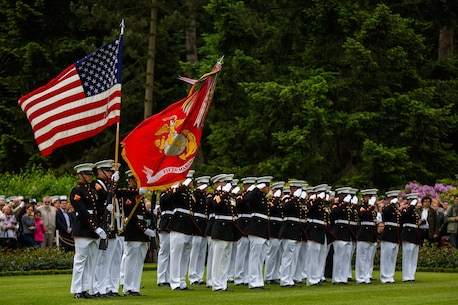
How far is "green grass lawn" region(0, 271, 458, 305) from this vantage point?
1936cm

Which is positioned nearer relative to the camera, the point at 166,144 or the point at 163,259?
the point at 166,144

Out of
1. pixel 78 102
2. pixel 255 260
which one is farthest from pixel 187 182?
pixel 78 102

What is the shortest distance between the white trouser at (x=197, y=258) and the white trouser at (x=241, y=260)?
83 cm

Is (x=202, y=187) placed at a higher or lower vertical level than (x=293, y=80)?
lower

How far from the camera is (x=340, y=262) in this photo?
25.8 metres

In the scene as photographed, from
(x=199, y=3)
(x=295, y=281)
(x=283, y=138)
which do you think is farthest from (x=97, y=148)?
(x=295, y=281)

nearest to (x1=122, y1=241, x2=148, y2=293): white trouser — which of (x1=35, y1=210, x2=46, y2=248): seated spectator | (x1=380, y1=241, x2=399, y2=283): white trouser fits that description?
(x1=380, y1=241, x2=399, y2=283): white trouser

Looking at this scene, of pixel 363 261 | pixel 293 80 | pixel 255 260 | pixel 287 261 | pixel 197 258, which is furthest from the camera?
pixel 293 80

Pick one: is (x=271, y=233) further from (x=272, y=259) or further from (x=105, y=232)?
(x=105, y=232)

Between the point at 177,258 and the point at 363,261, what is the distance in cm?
605

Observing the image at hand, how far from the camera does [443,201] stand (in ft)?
117

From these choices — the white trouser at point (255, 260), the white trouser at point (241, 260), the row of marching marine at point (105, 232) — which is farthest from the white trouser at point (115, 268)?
the white trouser at point (241, 260)

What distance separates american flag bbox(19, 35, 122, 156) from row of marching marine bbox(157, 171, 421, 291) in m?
3.14

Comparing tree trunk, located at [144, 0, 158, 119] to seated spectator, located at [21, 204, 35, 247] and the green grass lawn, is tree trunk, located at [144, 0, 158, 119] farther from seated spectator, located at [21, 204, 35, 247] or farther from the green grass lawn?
the green grass lawn
